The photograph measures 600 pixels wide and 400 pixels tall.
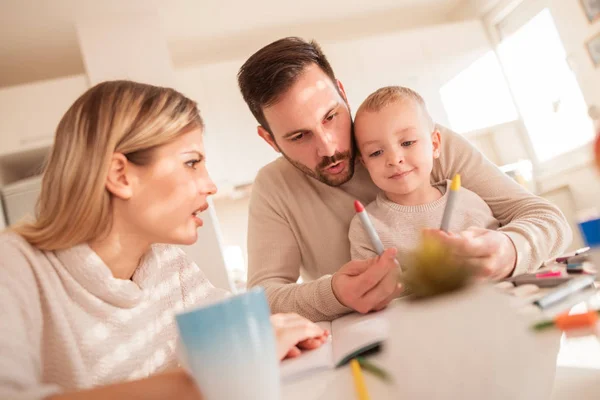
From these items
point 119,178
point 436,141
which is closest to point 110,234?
point 119,178

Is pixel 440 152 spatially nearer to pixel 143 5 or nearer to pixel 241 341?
pixel 241 341

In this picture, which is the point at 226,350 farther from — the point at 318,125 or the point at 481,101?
the point at 481,101

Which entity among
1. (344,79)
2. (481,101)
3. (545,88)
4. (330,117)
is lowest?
(330,117)

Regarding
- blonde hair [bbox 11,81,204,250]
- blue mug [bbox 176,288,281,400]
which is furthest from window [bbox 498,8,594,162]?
blue mug [bbox 176,288,281,400]

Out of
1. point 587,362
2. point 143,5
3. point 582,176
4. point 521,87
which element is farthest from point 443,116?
point 587,362

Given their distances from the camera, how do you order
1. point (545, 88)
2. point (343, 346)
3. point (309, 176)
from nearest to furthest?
1. point (343, 346)
2. point (309, 176)
3. point (545, 88)

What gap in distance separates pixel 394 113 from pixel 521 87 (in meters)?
3.37

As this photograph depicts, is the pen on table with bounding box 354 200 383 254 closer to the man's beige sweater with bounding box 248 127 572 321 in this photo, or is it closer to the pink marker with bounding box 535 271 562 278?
the pink marker with bounding box 535 271 562 278

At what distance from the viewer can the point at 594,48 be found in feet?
10.3

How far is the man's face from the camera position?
124cm

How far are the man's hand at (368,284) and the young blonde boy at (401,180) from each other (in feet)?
0.78

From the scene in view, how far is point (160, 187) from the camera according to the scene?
87 centimetres

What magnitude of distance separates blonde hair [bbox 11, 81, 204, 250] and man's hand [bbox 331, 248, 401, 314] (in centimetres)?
41

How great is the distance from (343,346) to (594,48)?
3.38 m
